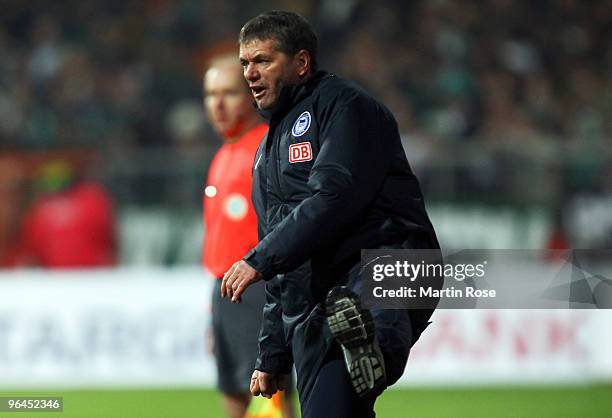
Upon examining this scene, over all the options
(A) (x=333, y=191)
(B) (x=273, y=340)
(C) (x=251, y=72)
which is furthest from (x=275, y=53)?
(B) (x=273, y=340)

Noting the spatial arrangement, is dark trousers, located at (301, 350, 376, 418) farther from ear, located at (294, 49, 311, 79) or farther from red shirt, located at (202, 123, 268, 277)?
red shirt, located at (202, 123, 268, 277)

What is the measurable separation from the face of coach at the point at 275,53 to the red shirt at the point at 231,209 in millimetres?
1773

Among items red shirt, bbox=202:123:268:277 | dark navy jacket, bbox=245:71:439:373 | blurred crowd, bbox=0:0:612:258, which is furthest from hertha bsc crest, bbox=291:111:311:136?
blurred crowd, bbox=0:0:612:258

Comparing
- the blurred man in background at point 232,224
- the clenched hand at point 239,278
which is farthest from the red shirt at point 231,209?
the clenched hand at point 239,278

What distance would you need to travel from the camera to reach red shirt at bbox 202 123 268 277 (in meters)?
6.12

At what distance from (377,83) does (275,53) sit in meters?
10.5

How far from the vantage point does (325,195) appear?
4035 mm

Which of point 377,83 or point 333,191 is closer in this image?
point 333,191

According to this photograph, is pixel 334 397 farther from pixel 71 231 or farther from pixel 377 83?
pixel 377 83

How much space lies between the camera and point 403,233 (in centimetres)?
429

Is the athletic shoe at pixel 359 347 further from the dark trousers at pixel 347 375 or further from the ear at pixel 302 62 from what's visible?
the ear at pixel 302 62

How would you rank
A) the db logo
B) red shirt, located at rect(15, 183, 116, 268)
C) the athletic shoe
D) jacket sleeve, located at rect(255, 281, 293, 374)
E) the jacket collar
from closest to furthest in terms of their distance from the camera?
the athletic shoe
the db logo
the jacket collar
jacket sleeve, located at rect(255, 281, 293, 374)
red shirt, located at rect(15, 183, 116, 268)

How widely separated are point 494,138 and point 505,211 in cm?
164

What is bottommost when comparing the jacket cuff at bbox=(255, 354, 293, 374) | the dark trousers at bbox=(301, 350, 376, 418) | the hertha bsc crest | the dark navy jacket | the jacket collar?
the dark trousers at bbox=(301, 350, 376, 418)
